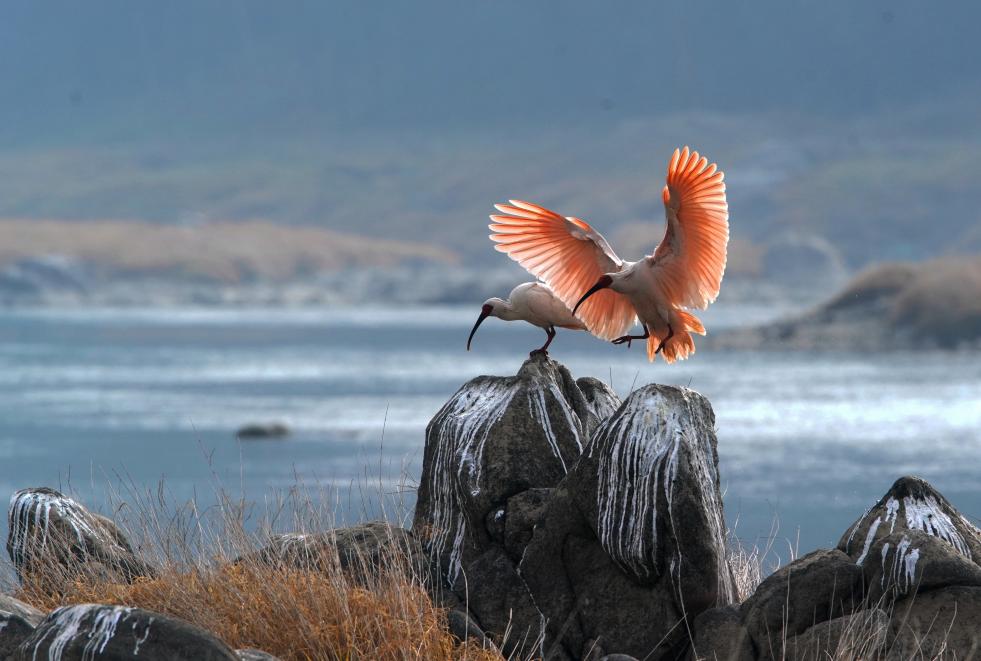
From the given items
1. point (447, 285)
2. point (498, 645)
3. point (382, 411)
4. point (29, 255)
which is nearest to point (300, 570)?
point (498, 645)

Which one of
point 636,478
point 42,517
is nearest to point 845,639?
point 636,478

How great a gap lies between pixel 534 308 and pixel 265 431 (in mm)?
34494

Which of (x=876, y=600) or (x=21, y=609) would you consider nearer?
(x=876, y=600)

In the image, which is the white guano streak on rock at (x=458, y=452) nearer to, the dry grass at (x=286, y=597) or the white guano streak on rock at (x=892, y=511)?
the dry grass at (x=286, y=597)

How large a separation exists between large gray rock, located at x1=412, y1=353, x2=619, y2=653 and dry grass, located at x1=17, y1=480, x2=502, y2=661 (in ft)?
1.30

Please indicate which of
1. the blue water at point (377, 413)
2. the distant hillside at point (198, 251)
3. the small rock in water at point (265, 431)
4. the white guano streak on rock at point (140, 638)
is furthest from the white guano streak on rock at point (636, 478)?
the distant hillside at point (198, 251)

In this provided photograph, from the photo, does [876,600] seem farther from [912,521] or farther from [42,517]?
[42,517]

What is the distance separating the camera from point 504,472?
9.80 meters

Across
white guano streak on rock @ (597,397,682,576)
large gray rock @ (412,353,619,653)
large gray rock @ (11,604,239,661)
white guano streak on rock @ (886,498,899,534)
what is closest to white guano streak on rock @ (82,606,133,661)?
large gray rock @ (11,604,239,661)

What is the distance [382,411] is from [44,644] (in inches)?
1675

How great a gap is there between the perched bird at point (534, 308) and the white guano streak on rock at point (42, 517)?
282cm

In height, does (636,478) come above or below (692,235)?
below

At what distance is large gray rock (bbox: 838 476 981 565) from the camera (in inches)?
357

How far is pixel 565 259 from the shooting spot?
11031 mm
